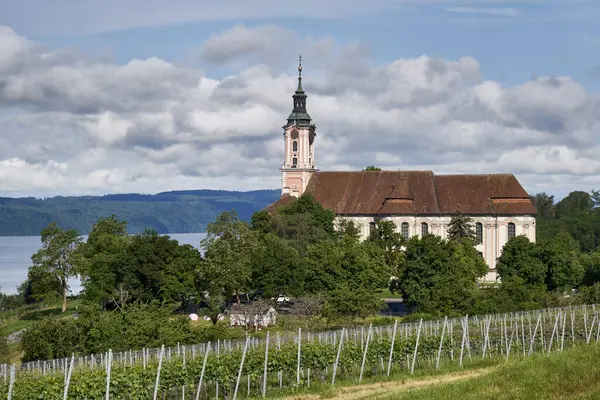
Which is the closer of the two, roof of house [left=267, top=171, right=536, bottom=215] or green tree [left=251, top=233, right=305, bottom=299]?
green tree [left=251, top=233, right=305, bottom=299]

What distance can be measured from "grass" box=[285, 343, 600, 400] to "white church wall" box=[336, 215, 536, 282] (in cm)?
6637

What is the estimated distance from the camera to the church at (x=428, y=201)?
97.5 metres

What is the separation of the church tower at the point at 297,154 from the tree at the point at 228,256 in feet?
112

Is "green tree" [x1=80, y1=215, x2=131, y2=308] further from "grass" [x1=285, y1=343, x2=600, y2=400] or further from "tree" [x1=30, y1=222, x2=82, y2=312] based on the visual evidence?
"grass" [x1=285, y1=343, x2=600, y2=400]

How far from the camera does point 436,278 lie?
67.6 metres

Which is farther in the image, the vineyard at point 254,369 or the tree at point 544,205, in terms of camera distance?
the tree at point 544,205

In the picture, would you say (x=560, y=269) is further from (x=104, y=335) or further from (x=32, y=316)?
(x=32, y=316)

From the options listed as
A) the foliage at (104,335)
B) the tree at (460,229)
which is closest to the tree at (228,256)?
the foliage at (104,335)

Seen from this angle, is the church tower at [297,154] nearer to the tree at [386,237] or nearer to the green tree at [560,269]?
the tree at [386,237]

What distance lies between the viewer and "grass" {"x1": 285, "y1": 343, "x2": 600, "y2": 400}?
24.1 meters

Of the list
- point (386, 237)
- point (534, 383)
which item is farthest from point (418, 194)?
point (534, 383)

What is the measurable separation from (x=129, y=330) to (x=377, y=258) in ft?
98.7

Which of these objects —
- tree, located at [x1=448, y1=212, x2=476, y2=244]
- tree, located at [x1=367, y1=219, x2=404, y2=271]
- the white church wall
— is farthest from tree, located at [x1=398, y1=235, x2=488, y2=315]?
the white church wall

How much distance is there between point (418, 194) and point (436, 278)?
34134mm
